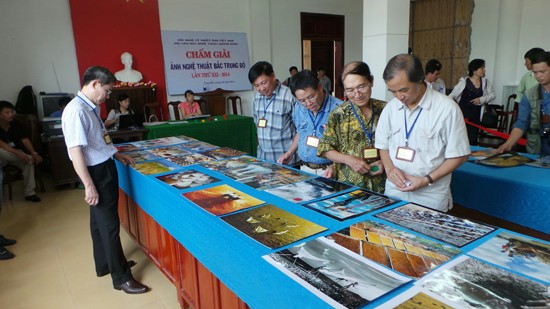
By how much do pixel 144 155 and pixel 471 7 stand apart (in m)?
7.11

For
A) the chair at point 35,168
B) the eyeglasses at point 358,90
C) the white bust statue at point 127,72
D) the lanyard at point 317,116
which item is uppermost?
the white bust statue at point 127,72

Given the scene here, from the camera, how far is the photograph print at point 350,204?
4.39ft

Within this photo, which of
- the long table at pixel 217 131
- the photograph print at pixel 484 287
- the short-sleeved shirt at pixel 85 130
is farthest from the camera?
the long table at pixel 217 131

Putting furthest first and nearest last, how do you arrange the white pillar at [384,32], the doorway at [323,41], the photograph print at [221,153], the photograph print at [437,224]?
the doorway at [323,41], the white pillar at [384,32], the photograph print at [221,153], the photograph print at [437,224]

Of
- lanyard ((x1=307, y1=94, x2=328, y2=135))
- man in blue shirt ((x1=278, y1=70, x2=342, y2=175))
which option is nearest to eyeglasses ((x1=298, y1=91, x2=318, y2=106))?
man in blue shirt ((x1=278, y1=70, x2=342, y2=175))

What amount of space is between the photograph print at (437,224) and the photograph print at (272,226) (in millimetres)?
294

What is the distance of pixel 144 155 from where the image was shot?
2582 mm

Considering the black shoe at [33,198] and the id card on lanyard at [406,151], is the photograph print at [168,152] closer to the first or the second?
the id card on lanyard at [406,151]

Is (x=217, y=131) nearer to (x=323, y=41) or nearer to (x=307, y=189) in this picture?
(x=307, y=189)

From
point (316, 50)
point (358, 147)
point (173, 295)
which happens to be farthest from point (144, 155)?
point (316, 50)

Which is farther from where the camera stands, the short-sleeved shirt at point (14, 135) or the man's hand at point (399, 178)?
the short-sleeved shirt at point (14, 135)

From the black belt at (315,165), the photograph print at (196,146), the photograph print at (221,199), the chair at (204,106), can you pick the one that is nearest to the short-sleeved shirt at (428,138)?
the black belt at (315,165)

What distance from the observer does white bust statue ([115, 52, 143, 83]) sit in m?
5.98

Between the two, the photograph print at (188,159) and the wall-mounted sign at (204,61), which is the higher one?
the wall-mounted sign at (204,61)
